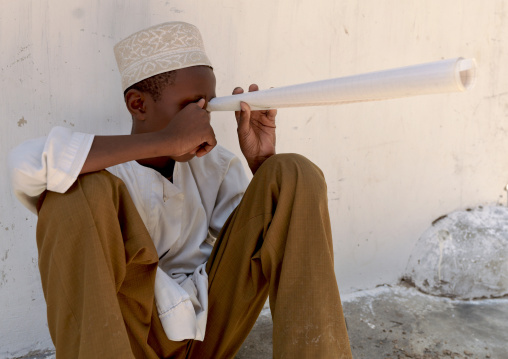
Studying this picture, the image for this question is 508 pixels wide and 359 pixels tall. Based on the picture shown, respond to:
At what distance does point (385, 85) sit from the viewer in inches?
44.7

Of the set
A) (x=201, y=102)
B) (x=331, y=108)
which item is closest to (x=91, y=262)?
(x=201, y=102)

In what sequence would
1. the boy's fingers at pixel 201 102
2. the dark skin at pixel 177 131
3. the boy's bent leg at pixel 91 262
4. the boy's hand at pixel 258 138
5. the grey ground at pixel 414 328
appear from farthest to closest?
the grey ground at pixel 414 328, the boy's hand at pixel 258 138, the boy's fingers at pixel 201 102, the dark skin at pixel 177 131, the boy's bent leg at pixel 91 262

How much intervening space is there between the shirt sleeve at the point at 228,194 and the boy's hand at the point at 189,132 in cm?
31

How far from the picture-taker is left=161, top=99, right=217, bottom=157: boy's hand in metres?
1.51

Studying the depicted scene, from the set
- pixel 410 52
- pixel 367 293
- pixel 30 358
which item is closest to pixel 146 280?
pixel 30 358

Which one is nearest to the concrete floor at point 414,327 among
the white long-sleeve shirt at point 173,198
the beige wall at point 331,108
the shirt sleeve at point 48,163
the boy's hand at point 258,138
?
the beige wall at point 331,108

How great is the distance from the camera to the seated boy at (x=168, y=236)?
123 centimetres

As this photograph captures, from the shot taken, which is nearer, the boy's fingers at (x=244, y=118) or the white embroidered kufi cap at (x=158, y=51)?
the boy's fingers at (x=244, y=118)

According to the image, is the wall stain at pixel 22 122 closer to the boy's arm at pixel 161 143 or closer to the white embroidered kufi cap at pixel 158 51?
the white embroidered kufi cap at pixel 158 51

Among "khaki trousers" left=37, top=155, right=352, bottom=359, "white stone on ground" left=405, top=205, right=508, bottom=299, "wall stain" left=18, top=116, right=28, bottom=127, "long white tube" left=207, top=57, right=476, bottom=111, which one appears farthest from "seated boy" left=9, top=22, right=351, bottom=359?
"white stone on ground" left=405, top=205, right=508, bottom=299

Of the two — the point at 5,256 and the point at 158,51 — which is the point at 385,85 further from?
the point at 5,256

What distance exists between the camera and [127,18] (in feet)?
6.59

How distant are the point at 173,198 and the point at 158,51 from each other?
0.47 meters

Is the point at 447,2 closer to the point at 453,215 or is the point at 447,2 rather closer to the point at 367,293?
the point at 453,215
